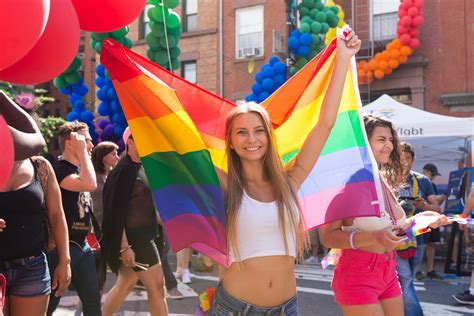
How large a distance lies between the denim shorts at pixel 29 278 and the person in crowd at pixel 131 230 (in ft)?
4.71

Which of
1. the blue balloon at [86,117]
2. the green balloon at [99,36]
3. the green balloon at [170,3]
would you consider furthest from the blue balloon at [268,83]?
the green balloon at [99,36]

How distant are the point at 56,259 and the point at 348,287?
1983 millimetres

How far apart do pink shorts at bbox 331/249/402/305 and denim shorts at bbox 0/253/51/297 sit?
1.73 meters

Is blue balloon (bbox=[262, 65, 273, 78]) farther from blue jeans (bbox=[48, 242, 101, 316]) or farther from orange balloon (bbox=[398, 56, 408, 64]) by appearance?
blue jeans (bbox=[48, 242, 101, 316])

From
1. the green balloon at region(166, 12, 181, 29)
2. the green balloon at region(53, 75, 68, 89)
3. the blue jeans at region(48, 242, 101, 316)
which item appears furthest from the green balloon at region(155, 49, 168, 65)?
the blue jeans at region(48, 242, 101, 316)

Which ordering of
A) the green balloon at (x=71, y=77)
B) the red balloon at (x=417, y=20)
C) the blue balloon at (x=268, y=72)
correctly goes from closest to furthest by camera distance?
the green balloon at (x=71, y=77) → the blue balloon at (x=268, y=72) → the red balloon at (x=417, y=20)

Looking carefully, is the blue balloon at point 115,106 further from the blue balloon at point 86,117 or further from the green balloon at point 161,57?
the blue balloon at point 86,117

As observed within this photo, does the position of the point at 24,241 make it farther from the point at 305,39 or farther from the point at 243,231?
the point at 305,39

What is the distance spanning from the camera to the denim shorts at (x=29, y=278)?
115 inches

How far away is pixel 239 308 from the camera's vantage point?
257 centimetres

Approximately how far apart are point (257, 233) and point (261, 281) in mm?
232

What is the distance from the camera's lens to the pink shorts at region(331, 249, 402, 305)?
3170mm

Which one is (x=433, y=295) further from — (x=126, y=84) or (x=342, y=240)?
(x=126, y=84)

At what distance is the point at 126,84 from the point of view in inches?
109
